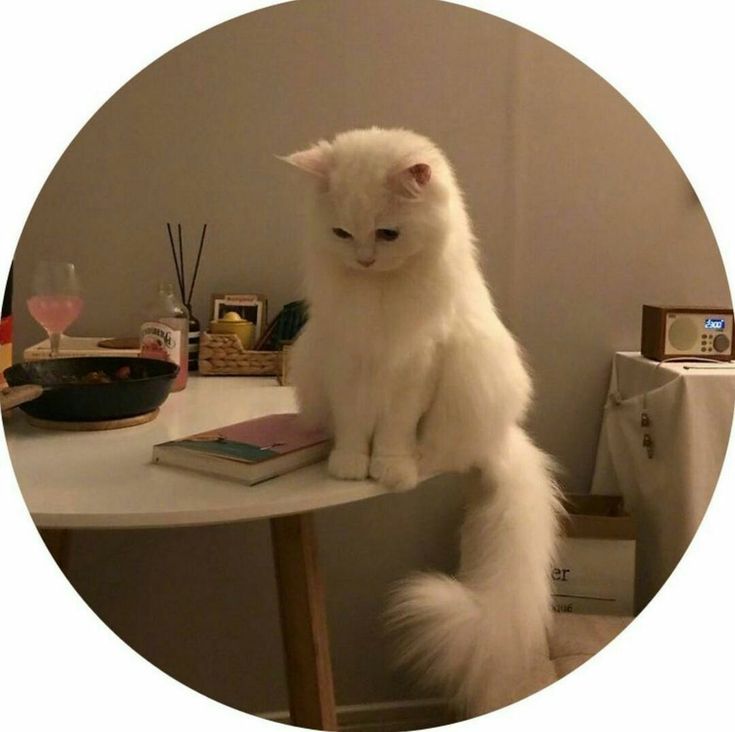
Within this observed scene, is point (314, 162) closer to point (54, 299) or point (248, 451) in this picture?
point (248, 451)

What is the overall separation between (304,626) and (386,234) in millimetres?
663

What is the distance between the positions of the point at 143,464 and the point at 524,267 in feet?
3.30

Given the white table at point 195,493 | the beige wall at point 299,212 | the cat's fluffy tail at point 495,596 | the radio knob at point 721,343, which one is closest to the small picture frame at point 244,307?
the beige wall at point 299,212

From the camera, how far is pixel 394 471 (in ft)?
3.04

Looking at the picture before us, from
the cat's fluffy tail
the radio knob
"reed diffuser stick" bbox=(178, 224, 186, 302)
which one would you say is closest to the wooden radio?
the radio knob

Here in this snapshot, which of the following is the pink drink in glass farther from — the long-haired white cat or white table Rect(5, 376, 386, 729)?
the long-haired white cat

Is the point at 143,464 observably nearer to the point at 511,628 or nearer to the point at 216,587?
the point at 511,628

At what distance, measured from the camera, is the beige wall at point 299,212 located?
1513 mm

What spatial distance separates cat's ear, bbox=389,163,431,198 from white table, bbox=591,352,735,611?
0.91 meters

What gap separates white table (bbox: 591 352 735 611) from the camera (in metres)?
1.50

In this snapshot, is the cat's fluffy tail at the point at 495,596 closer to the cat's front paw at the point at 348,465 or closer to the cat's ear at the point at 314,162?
the cat's front paw at the point at 348,465

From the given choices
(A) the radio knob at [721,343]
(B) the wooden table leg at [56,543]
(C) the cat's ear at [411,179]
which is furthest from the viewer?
(A) the radio knob at [721,343]

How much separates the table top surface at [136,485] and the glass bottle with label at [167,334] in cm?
20

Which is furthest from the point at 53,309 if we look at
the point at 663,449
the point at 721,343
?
the point at 721,343
